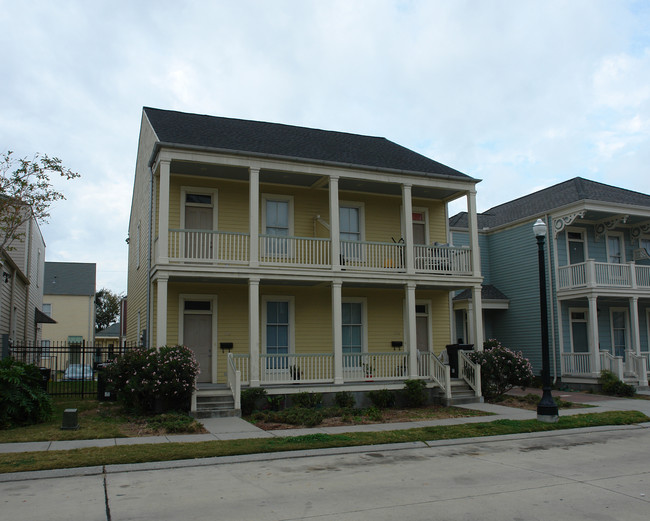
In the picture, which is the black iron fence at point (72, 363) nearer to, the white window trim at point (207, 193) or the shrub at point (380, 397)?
the white window trim at point (207, 193)

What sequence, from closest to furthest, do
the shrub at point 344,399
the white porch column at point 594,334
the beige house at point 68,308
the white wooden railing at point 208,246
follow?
1. the white wooden railing at point 208,246
2. the shrub at point 344,399
3. the white porch column at point 594,334
4. the beige house at point 68,308

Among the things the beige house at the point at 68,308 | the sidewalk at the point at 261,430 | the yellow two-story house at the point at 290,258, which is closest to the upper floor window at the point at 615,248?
the sidewalk at the point at 261,430

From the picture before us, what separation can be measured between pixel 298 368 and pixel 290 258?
3041mm

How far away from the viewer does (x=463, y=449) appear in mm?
10180

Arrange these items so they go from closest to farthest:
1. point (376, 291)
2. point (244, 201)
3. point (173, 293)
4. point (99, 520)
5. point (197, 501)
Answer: point (99, 520) < point (197, 501) < point (173, 293) < point (244, 201) < point (376, 291)

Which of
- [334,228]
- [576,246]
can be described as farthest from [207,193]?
[576,246]

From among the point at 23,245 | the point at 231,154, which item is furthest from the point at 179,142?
the point at 23,245

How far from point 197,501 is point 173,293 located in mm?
10235

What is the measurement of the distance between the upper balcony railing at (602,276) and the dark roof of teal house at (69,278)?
34.2m

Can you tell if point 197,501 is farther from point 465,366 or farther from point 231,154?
point 465,366

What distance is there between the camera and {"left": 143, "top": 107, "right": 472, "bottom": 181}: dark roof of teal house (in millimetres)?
15867

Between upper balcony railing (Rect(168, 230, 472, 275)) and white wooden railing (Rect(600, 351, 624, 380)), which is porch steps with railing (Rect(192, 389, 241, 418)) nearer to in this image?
upper balcony railing (Rect(168, 230, 472, 275))

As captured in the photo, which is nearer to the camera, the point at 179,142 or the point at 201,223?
the point at 179,142

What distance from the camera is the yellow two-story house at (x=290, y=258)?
50.4 ft
